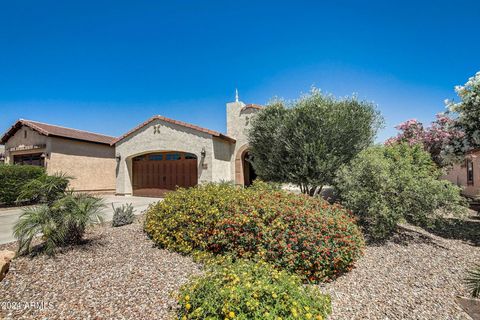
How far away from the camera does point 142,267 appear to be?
4.37 m

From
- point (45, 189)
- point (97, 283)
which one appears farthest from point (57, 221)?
point (97, 283)

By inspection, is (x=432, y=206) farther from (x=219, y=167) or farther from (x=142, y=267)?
(x=219, y=167)

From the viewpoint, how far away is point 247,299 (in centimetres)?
266

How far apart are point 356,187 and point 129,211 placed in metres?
6.90

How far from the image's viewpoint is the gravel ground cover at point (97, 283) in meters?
3.12

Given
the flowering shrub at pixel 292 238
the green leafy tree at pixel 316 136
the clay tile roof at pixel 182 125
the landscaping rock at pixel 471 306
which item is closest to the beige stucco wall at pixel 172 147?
the clay tile roof at pixel 182 125

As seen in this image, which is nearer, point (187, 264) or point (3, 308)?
point (3, 308)

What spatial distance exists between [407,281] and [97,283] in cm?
544

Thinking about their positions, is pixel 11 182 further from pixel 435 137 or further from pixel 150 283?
pixel 435 137

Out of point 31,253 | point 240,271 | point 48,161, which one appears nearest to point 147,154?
point 48,161

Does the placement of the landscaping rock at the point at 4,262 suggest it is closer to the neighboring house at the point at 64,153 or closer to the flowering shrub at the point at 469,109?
the flowering shrub at the point at 469,109

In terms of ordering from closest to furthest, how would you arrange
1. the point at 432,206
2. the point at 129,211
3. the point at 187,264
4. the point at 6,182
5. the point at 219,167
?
the point at 187,264 < the point at 432,206 < the point at 129,211 < the point at 6,182 < the point at 219,167

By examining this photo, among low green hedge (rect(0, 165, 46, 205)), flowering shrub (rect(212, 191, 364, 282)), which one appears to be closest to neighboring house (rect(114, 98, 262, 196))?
low green hedge (rect(0, 165, 46, 205))

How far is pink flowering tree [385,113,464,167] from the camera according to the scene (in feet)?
30.5
